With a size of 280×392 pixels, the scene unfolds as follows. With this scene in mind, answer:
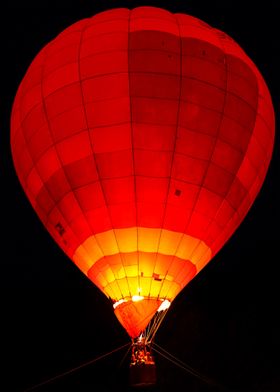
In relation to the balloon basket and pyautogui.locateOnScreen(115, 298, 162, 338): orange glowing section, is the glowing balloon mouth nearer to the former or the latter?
pyautogui.locateOnScreen(115, 298, 162, 338): orange glowing section

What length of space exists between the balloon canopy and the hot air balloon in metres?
0.01

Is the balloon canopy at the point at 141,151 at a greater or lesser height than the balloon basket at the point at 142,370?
greater

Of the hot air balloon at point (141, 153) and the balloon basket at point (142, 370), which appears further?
the hot air balloon at point (141, 153)

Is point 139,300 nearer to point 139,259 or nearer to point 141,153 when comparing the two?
point 139,259

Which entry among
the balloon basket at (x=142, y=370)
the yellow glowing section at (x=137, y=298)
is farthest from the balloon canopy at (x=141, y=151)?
the balloon basket at (x=142, y=370)

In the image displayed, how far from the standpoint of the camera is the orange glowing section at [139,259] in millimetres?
7406

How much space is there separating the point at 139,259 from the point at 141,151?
1233 millimetres

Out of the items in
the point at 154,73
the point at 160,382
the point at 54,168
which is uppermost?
the point at 154,73

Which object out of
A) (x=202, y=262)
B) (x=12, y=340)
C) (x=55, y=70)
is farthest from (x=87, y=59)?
(x=12, y=340)

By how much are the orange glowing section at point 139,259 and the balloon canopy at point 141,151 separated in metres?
0.01

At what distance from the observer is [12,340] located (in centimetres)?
1647

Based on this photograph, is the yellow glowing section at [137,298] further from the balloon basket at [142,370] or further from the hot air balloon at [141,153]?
the balloon basket at [142,370]

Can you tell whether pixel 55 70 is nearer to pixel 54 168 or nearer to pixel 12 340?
pixel 54 168

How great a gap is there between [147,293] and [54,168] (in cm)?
184
